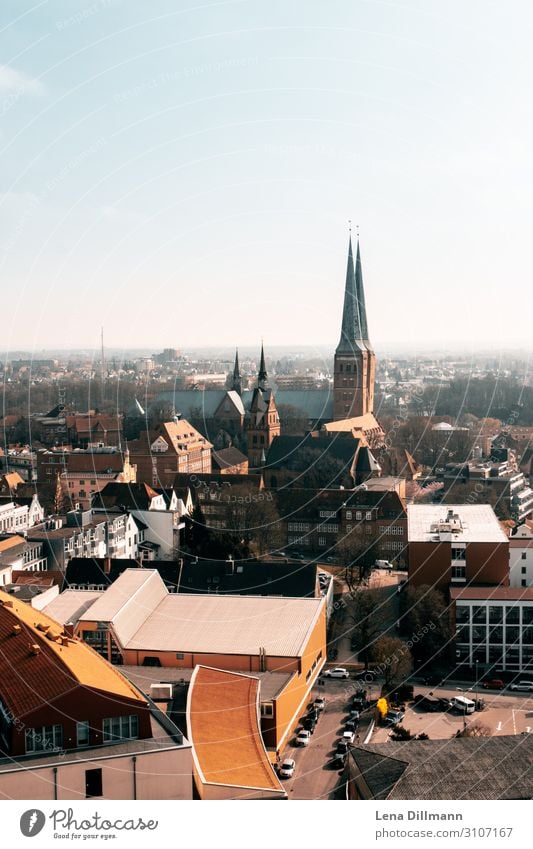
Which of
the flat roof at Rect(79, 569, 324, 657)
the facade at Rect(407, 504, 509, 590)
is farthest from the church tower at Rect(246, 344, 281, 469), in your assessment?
the flat roof at Rect(79, 569, 324, 657)

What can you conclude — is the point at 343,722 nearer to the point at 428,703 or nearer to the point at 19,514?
the point at 428,703

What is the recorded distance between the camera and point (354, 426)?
21.2 m

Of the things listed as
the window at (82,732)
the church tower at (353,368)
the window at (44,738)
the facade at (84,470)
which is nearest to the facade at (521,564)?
the facade at (84,470)

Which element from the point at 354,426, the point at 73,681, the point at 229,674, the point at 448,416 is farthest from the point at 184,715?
the point at 448,416

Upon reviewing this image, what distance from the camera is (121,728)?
482 cm

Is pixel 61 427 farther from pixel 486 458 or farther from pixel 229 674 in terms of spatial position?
pixel 229 674

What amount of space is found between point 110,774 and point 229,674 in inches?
83.6

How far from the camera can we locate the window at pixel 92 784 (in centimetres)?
449

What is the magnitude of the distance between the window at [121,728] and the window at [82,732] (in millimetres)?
97

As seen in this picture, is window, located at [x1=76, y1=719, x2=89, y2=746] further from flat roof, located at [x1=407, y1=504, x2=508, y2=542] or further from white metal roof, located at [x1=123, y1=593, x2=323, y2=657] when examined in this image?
flat roof, located at [x1=407, y1=504, x2=508, y2=542]

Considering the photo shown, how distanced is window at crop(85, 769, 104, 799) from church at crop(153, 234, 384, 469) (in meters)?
13.8

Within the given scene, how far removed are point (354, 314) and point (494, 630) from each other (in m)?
12.7

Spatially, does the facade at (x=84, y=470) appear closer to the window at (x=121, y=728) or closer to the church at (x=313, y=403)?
the church at (x=313, y=403)

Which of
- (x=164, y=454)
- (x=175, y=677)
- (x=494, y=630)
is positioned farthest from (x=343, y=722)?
(x=164, y=454)
